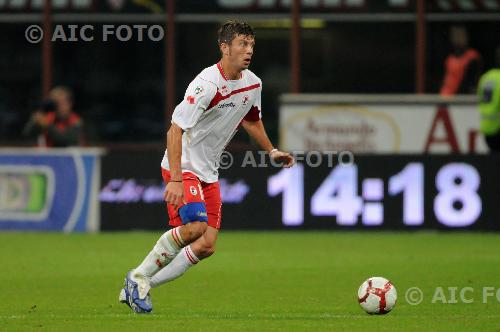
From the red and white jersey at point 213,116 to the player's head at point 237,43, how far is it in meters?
0.15

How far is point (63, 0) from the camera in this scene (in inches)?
813

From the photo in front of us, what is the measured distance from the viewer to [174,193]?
31.0 ft

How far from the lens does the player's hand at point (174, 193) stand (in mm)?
9445

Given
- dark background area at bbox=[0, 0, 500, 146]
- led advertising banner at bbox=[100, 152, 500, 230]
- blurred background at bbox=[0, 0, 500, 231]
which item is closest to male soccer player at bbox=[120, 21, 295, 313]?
led advertising banner at bbox=[100, 152, 500, 230]

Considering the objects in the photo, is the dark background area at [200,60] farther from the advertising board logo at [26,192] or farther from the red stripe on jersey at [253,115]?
the red stripe on jersey at [253,115]

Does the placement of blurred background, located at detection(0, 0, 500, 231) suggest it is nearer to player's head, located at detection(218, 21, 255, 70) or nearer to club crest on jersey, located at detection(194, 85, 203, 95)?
player's head, located at detection(218, 21, 255, 70)

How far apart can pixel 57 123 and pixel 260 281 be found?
7.49 m

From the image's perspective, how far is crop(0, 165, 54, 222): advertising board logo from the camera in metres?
17.8

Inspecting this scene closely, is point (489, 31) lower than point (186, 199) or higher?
higher

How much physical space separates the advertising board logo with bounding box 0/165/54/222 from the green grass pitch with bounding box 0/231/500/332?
0.33 meters

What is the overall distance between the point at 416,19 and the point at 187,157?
35.8 feet

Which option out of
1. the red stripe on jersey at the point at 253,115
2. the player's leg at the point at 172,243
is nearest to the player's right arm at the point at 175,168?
the player's leg at the point at 172,243

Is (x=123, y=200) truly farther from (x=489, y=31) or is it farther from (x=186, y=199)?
(x=186, y=199)

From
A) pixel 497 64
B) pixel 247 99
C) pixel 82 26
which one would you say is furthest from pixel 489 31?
pixel 247 99
